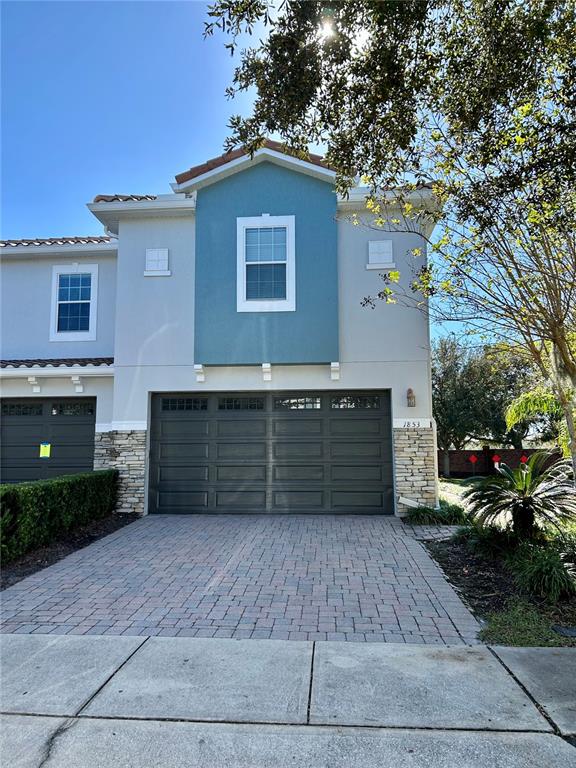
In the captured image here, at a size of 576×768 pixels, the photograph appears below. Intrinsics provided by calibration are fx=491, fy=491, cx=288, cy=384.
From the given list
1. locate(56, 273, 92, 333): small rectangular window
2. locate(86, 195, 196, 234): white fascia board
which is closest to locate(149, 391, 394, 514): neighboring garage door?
locate(56, 273, 92, 333): small rectangular window

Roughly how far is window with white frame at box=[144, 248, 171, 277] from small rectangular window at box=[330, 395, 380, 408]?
4.41 metres

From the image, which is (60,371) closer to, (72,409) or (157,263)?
(72,409)

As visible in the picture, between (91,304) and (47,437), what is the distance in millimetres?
3154

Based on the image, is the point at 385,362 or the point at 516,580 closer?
the point at 516,580

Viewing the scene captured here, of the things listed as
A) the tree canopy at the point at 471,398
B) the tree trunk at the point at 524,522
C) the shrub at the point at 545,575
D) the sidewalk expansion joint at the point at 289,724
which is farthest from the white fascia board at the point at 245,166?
the tree canopy at the point at 471,398

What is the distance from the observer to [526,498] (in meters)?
6.61

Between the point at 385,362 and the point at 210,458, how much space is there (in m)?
4.06

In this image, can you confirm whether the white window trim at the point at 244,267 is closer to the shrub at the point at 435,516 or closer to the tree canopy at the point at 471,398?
the shrub at the point at 435,516

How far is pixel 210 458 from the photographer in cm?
Result: 1008

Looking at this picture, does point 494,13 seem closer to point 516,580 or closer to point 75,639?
point 516,580

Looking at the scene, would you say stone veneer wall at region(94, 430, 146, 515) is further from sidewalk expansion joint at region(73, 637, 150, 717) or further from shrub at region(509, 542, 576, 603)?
shrub at region(509, 542, 576, 603)

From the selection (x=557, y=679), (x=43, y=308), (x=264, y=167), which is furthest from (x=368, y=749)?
(x=43, y=308)

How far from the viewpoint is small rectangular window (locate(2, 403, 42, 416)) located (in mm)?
10875

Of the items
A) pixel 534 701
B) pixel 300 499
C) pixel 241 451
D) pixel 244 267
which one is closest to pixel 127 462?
pixel 241 451
